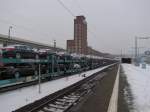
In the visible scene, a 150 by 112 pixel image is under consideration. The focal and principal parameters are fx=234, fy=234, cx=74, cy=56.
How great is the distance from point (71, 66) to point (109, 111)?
25.5 m

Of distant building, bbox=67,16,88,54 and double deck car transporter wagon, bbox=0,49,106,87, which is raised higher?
distant building, bbox=67,16,88,54

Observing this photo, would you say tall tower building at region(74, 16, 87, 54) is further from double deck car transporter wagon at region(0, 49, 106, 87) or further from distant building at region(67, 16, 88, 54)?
double deck car transporter wagon at region(0, 49, 106, 87)

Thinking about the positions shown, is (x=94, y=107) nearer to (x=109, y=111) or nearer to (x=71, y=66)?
(x=109, y=111)

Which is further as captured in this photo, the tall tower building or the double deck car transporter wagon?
the tall tower building

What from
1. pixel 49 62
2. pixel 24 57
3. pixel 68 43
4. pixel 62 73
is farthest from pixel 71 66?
pixel 68 43

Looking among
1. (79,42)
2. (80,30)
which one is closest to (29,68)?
(80,30)

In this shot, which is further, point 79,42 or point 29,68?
point 79,42

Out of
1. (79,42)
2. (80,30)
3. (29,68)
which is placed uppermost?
(80,30)

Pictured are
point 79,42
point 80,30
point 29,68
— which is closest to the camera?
point 29,68

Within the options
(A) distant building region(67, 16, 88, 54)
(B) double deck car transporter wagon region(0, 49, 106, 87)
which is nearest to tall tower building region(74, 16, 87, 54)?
(A) distant building region(67, 16, 88, 54)

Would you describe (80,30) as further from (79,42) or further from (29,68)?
(29,68)

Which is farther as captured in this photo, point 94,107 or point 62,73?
point 62,73

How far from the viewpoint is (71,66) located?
35.6 m

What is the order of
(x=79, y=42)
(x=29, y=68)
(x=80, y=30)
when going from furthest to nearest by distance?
(x=79, y=42) → (x=80, y=30) → (x=29, y=68)
